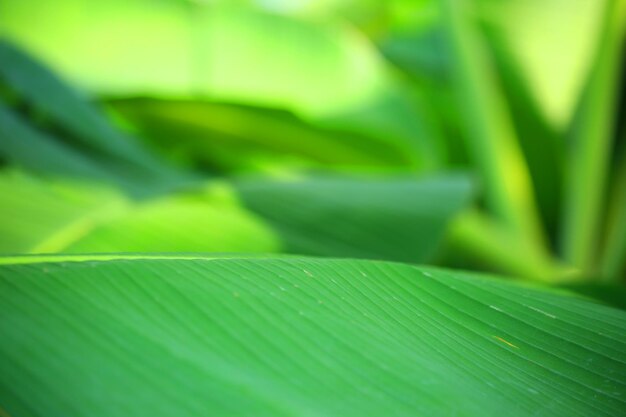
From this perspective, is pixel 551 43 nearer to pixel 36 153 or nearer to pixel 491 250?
pixel 491 250

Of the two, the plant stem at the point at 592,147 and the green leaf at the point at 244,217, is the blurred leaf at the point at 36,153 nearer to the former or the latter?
the green leaf at the point at 244,217

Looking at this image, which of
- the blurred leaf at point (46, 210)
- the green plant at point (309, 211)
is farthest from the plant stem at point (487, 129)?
the blurred leaf at point (46, 210)

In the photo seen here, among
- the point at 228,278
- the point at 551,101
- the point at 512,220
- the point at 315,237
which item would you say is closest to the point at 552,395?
the point at 228,278

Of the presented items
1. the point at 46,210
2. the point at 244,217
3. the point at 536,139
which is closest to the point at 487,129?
the point at 536,139

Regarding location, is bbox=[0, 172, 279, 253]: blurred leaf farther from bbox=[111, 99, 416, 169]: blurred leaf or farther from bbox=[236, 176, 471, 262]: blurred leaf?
bbox=[111, 99, 416, 169]: blurred leaf

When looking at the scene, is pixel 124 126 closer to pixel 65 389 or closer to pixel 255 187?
pixel 255 187
